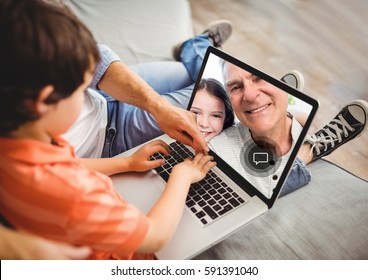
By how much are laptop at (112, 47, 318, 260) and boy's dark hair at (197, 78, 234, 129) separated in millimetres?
14

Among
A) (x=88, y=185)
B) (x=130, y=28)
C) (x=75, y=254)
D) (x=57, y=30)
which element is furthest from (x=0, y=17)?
(x=130, y=28)

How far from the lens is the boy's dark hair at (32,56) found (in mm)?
486

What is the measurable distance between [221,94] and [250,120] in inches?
4.4

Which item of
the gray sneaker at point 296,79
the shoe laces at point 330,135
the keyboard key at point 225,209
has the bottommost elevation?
the keyboard key at point 225,209

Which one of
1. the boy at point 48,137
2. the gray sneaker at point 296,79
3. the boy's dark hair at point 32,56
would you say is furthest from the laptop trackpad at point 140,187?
the gray sneaker at point 296,79

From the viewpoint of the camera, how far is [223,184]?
83cm

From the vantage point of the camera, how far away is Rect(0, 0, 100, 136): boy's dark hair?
0.49 m

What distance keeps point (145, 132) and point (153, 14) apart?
70cm

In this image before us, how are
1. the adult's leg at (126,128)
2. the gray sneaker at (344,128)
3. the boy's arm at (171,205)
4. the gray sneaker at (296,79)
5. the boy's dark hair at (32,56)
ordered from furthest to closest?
the gray sneaker at (296,79)
the gray sneaker at (344,128)
the adult's leg at (126,128)
the boy's arm at (171,205)
the boy's dark hair at (32,56)

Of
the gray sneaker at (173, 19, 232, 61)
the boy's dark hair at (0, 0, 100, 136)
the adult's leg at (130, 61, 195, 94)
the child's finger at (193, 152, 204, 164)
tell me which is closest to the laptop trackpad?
the child's finger at (193, 152, 204, 164)

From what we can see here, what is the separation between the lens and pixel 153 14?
150cm

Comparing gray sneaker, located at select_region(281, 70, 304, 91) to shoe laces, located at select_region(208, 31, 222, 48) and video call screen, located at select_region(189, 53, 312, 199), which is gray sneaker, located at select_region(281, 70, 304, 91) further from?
video call screen, located at select_region(189, 53, 312, 199)

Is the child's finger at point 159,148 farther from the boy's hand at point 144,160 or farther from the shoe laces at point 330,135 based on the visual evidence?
the shoe laces at point 330,135

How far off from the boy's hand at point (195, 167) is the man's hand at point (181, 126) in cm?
3
